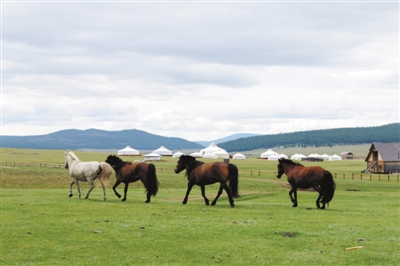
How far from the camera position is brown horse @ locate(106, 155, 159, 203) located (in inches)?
922

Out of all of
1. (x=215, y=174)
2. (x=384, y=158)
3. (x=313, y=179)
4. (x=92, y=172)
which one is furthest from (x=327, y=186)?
(x=384, y=158)

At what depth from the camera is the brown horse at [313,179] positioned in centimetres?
2120

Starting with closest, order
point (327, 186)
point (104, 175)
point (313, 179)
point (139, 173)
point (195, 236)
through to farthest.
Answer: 1. point (195, 236)
2. point (327, 186)
3. point (313, 179)
4. point (139, 173)
5. point (104, 175)

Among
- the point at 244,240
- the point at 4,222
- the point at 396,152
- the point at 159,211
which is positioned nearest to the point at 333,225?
the point at 244,240

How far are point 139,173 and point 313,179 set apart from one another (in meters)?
8.72

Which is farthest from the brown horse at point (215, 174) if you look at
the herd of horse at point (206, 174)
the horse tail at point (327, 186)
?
the horse tail at point (327, 186)

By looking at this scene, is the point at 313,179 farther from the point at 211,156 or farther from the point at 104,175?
the point at 211,156

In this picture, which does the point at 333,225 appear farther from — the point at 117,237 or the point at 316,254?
the point at 117,237

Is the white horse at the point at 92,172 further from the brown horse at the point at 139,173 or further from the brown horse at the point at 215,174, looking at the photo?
the brown horse at the point at 215,174

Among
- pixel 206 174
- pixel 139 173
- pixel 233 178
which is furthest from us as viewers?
pixel 139 173

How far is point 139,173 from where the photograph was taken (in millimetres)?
24125

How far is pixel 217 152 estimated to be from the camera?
124938 millimetres

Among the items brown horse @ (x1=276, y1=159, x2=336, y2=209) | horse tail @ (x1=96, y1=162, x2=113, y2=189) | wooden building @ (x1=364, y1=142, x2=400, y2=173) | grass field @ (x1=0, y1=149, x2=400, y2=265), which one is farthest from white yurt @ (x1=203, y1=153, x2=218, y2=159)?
grass field @ (x1=0, y1=149, x2=400, y2=265)

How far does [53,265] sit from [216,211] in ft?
29.7
